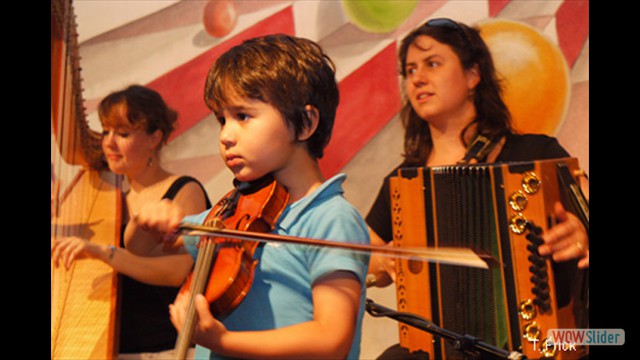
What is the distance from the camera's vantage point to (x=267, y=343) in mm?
1240

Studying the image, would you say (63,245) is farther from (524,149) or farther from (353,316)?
→ (524,149)

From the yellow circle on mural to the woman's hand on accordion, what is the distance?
323mm

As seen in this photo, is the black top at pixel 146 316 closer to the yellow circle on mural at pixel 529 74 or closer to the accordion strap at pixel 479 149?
the accordion strap at pixel 479 149

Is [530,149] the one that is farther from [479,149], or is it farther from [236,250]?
[236,250]

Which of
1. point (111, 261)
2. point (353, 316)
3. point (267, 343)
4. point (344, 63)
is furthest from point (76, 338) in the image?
point (344, 63)

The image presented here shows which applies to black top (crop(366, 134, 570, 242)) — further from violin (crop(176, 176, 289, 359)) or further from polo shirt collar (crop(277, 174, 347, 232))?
violin (crop(176, 176, 289, 359))

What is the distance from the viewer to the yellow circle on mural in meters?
1.73

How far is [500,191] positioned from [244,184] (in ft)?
1.76

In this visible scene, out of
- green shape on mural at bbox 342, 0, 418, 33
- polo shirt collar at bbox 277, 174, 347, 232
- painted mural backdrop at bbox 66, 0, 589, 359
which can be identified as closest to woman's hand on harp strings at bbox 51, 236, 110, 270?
painted mural backdrop at bbox 66, 0, 589, 359

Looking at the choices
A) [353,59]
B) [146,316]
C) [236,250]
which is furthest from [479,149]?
[146,316]

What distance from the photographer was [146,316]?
1809 millimetres

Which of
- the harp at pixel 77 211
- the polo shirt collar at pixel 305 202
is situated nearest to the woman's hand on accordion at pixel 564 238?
the polo shirt collar at pixel 305 202

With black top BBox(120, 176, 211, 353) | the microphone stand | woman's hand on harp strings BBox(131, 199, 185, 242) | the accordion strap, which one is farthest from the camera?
black top BBox(120, 176, 211, 353)

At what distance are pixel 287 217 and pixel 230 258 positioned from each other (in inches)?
5.7
